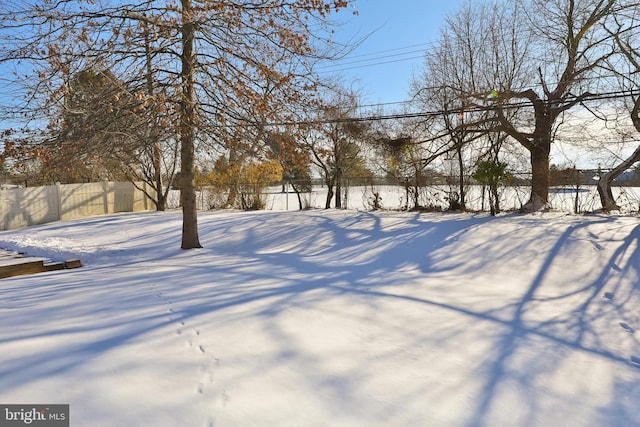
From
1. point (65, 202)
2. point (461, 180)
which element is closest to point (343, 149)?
point (461, 180)

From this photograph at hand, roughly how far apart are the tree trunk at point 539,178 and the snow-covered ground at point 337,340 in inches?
161

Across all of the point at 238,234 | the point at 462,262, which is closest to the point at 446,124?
the point at 462,262

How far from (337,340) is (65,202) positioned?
19.0 metres

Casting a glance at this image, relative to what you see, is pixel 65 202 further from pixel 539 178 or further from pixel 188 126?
pixel 539 178

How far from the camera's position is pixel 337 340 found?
11.0 ft

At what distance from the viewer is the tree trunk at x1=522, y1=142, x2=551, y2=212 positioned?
→ 11184mm

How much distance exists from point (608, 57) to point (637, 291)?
9089 millimetres

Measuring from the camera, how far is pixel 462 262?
700 cm

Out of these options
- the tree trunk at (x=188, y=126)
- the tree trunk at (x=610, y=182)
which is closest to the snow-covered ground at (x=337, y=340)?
the tree trunk at (x=188, y=126)

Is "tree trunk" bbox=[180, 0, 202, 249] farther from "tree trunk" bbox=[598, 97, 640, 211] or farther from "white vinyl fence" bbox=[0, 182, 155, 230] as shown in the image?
"white vinyl fence" bbox=[0, 182, 155, 230]

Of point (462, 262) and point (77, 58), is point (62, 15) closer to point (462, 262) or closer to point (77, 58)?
point (77, 58)

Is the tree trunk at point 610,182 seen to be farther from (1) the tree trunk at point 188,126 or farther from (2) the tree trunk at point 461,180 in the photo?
(1) the tree trunk at point 188,126

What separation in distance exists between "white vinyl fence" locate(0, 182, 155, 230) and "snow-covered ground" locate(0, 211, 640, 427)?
12.4 meters

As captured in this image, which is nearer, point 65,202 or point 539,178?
point 539,178
